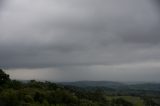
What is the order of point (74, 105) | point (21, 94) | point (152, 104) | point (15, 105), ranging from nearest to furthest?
point (15, 105) → point (21, 94) → point (74, 105) → point (152, 104)

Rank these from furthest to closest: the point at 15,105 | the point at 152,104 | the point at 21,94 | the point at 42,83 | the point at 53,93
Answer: the point at 152,104, the point at 42,83, the point at 53,93, the point at 21,94, the point at 15,105

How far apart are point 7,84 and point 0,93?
14.6m

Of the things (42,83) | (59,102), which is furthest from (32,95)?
(42,83)

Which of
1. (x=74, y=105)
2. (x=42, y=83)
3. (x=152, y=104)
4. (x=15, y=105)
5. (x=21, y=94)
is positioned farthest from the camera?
(x=152, y=104)

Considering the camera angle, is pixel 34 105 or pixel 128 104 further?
pixel 128 104

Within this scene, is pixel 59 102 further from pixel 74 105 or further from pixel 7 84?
pixel 7 84

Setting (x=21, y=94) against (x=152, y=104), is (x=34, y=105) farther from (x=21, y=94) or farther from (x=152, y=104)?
(x=152, y=104)

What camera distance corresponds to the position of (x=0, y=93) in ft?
294

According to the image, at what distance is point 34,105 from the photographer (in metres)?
80.2

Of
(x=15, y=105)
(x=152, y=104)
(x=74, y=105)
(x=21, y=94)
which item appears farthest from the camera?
(x=152, y=104)

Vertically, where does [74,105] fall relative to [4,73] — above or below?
below

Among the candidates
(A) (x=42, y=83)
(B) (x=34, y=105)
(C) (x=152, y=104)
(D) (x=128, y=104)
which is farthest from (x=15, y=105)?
(C) (x=152, y=104)

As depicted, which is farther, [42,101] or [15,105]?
[42,101]

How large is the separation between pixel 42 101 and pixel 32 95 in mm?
3033
